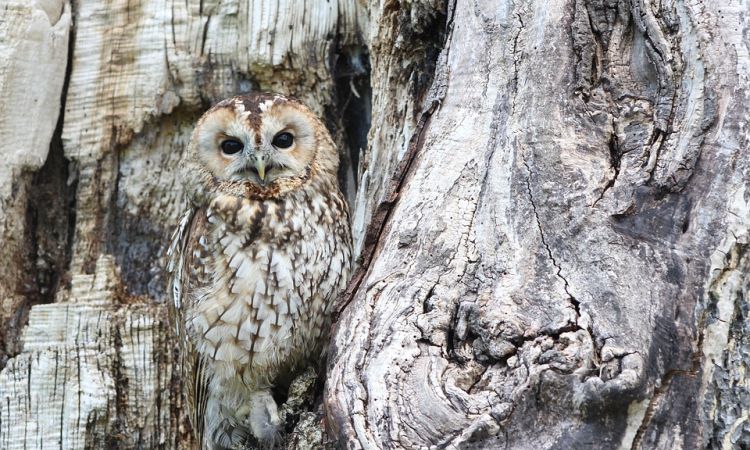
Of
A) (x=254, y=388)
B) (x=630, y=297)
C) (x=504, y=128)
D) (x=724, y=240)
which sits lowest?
(x=254, y=388)

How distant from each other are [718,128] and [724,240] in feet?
0.85

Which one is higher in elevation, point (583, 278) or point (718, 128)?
point (718, 128)

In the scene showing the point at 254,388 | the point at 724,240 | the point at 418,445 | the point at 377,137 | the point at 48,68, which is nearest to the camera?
the point at 418,445

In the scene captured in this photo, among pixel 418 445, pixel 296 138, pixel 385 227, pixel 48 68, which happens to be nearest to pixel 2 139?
pixel 48 68

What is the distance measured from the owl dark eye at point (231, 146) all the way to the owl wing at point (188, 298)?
19 cm

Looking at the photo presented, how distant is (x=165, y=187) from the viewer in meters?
3.04

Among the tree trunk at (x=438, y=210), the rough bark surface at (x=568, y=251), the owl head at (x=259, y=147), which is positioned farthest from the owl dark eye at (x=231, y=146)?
the rough bark surface at (x=568, y=251)

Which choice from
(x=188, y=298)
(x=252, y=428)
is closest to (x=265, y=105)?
(x=188, y=298)

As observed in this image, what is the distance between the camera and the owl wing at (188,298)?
2.49 m

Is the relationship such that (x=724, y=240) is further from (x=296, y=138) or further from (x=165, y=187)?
(x=165, y=187)

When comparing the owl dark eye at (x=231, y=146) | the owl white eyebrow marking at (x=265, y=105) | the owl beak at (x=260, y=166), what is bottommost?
the owl beak at (x=260, y=166)

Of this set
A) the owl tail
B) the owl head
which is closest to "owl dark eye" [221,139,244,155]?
the owl head

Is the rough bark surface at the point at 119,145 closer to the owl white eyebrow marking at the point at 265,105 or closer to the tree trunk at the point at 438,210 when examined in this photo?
the tree trunk at the point at 438,210

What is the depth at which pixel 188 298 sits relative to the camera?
2486 millimetres
